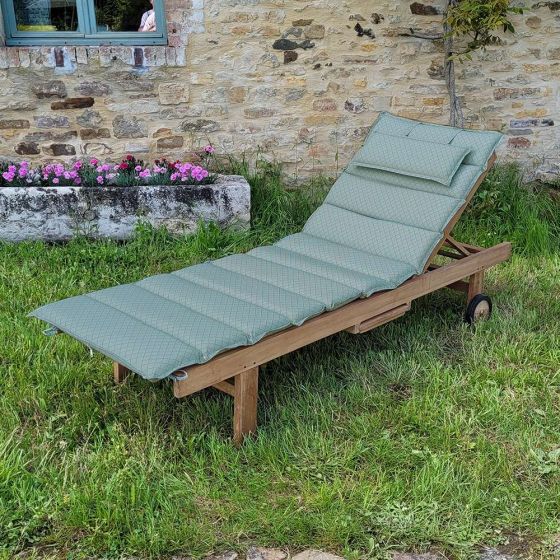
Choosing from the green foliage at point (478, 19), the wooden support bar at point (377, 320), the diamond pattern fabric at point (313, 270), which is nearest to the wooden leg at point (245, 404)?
the diamond pattern fabric at point (313, 270)

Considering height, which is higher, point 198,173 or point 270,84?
point 270,84

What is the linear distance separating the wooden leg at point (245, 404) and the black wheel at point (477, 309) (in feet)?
4.92

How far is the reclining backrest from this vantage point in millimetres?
3760

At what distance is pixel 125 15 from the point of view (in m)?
5.34

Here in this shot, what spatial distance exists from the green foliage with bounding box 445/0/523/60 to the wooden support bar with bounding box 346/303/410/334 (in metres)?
2.38

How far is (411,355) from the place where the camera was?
12.0 ft

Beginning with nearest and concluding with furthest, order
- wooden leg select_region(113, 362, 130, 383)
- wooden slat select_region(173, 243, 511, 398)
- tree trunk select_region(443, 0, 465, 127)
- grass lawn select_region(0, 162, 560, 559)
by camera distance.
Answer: grass lawn select_region(0, 162, 560, 559)
wooden slat select_region(173, 243, 511, 398)
wooden leg select_region(113, 362, 130, 383)
tree trunk select_region(443, 0, 465, 127)

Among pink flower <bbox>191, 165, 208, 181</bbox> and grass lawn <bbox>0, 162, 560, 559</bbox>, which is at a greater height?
pink flower <bbox>191, 165, 208, 181</bbox>

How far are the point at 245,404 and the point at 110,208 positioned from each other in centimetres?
235

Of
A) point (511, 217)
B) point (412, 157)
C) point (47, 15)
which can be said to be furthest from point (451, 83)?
point (47, 15)

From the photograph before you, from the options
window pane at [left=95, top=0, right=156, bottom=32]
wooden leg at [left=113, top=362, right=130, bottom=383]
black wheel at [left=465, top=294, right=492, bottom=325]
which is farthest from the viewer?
window pane at [left=95, top=0, right=156, bottom=32]

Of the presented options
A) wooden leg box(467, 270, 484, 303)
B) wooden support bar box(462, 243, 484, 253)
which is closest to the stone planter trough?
wooden support bar box(462, 243, 484, 253)

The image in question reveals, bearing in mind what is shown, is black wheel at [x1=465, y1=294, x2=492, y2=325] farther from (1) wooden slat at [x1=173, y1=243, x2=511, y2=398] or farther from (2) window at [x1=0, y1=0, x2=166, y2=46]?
(2) window at [x1=0, y1=0, x2=166, y2=46]

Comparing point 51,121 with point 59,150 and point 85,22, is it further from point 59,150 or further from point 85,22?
point 85,22
